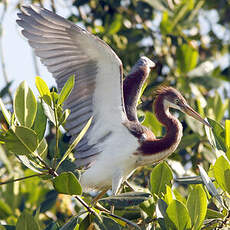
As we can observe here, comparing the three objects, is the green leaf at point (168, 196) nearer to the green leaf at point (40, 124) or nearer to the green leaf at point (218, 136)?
the green leaf at point (218, 136)

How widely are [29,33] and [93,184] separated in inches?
32.1

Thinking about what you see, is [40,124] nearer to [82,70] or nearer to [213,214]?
[82,70]

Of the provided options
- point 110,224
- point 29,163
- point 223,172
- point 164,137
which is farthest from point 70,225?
point 164,137

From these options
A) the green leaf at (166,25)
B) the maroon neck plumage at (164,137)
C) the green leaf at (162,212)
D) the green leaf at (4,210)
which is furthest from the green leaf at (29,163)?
the green leaf at (166,25)

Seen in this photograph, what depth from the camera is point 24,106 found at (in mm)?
2248

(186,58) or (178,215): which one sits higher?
(178,215)

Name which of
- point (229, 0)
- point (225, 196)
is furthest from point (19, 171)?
point (229, 0)

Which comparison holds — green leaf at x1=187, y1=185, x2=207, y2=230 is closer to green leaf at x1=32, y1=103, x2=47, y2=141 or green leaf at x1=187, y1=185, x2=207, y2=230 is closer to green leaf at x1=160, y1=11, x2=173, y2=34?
green leaf at x1=32, y1=103, x2=47, y2=141

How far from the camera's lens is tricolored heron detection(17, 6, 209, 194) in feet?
9.25

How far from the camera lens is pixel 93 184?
2.91 m

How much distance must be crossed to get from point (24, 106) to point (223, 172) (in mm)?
818

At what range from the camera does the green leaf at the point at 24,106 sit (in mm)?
2250

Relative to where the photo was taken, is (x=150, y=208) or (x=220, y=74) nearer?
(x=150, y=208)

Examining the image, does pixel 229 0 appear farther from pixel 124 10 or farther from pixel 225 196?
pixel 225 196
